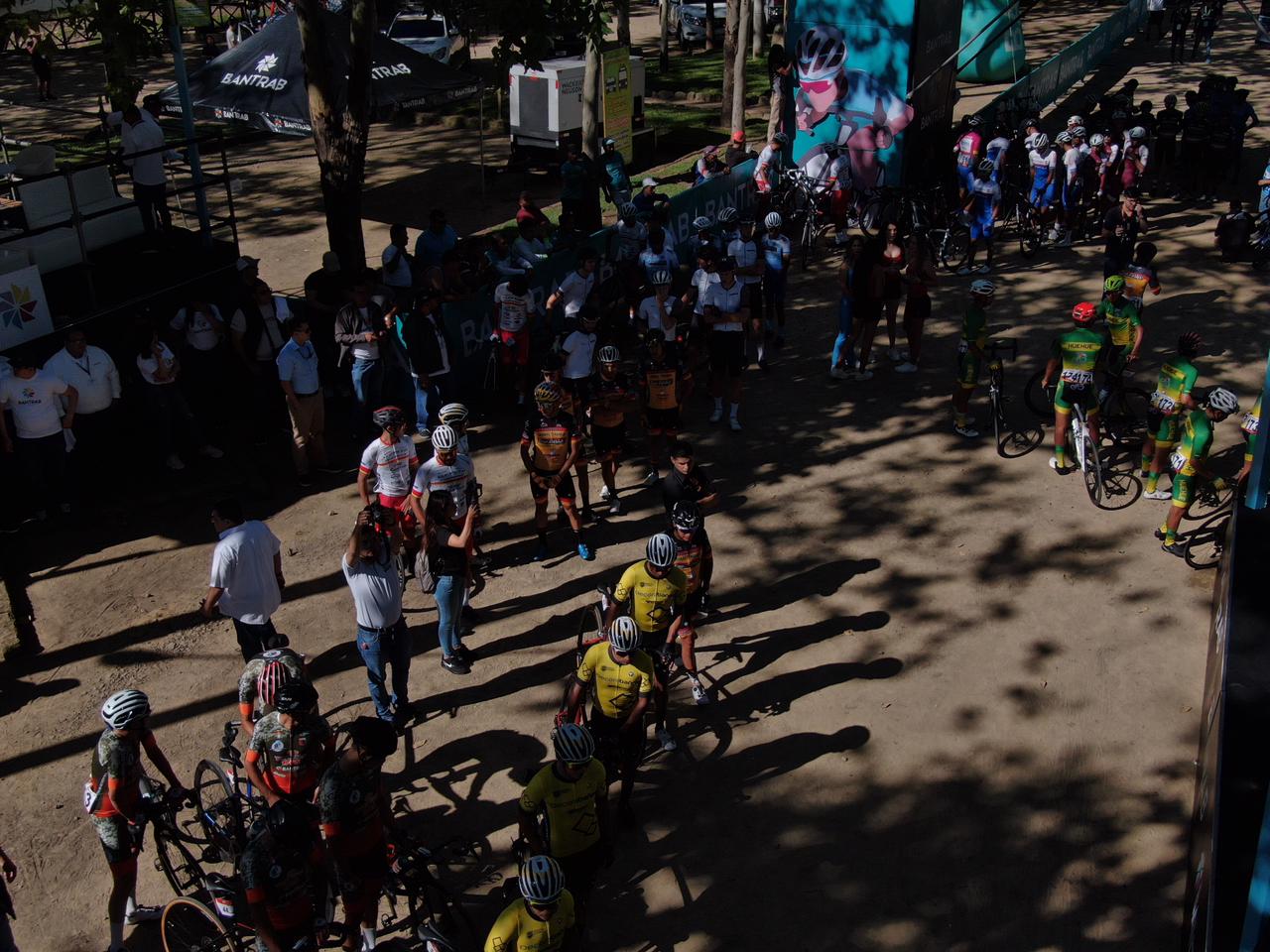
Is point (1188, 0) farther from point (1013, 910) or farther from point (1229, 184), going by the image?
point (1013, 910)

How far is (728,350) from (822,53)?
368 inches

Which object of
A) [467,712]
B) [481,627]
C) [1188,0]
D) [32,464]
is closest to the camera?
[467,712]

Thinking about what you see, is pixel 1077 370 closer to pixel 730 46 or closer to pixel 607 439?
pixel 607 439

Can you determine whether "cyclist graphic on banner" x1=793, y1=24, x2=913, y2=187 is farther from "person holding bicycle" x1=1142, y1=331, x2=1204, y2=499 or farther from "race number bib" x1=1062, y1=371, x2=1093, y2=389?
"person holding bicycle" x1=1142, y1=331, x2=1204, y2=499

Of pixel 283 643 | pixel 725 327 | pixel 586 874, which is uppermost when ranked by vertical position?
pixel 725 327

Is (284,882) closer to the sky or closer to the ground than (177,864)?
closer to the sky

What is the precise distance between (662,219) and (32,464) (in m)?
8.63

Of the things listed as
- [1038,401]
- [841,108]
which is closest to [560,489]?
[1038,401]

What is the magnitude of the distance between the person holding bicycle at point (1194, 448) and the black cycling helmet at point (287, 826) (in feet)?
26.8

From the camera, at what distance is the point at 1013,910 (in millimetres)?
7305

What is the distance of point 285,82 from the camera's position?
60.4 ft

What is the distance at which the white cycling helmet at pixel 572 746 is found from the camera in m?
6.46

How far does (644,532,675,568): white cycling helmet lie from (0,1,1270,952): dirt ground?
1531mm

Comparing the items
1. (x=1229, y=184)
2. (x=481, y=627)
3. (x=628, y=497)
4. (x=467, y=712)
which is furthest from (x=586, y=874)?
(x=1229, y=184)
